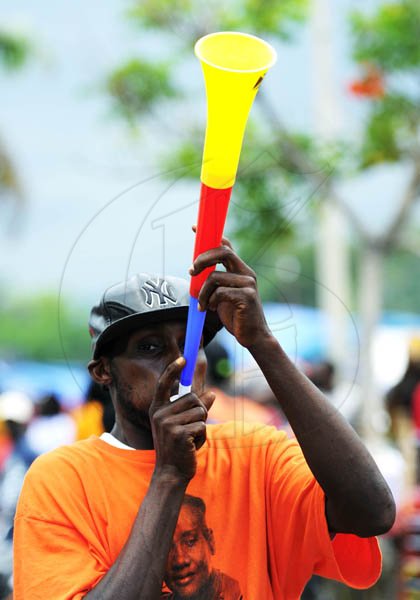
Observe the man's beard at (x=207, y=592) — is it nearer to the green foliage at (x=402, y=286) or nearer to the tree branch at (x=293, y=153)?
the tree branch at (x=293, y=153)

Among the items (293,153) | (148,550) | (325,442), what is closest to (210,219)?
(325,442)

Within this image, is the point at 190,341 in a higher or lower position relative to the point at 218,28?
lower

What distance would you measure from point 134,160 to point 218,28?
1762 millimetres

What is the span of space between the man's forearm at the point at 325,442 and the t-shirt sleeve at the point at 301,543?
0.41ft

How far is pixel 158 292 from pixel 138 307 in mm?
68

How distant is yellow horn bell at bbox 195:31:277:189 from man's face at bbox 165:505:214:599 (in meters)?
0.81

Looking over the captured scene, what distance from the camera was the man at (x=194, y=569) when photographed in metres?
2.05

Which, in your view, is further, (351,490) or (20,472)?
(20,472)

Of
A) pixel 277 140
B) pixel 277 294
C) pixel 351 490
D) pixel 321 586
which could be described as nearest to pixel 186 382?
pixel 351 490

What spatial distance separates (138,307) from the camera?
2.14m

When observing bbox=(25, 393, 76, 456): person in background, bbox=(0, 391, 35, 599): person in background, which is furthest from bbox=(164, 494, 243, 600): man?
bbox=(25, 393, 76, 456): person in background

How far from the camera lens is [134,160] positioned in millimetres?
10070

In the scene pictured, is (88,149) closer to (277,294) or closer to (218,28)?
(218,28)

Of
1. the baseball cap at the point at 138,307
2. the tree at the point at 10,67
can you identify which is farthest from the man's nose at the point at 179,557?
the tree at the point at 10,67
